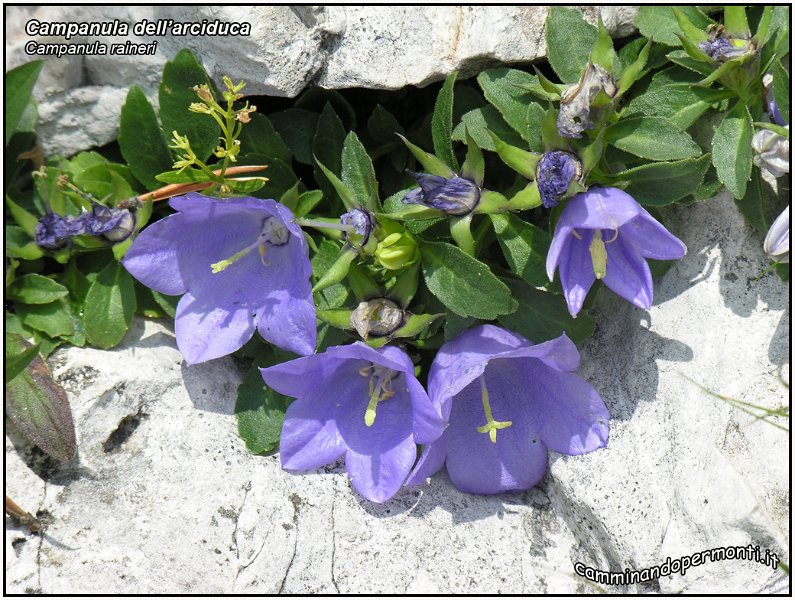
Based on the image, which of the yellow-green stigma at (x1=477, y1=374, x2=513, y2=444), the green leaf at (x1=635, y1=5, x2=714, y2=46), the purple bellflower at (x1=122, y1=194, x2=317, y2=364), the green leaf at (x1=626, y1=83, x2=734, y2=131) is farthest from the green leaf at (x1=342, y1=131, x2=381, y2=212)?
the green leaf at (x1=635, y1=5, x2=714, y2=46)

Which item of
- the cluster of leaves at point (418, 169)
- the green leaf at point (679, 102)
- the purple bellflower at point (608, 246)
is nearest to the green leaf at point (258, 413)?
the cluster of leaves at point (418, 169)

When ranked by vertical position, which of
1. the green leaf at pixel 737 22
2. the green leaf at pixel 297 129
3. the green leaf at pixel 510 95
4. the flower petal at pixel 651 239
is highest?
the green leaf at pixel 737 22

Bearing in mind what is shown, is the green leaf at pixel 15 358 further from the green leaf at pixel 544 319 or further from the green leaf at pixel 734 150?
the green leaf at pixel 734 150

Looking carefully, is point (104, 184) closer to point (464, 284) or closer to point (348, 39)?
point (348, 39)

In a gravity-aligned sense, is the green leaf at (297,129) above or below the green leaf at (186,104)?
below

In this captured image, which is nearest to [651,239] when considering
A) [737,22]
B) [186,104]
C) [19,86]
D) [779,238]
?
[779,238]

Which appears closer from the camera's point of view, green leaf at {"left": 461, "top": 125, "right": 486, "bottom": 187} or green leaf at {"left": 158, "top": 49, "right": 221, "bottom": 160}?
green leaf at {"left": 461, "top": 125, "right": 486, "bottom": 187}

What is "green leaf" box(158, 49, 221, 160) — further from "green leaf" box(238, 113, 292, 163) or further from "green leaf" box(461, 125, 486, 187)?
"green leaf" box(461, 125, 486, 187)
